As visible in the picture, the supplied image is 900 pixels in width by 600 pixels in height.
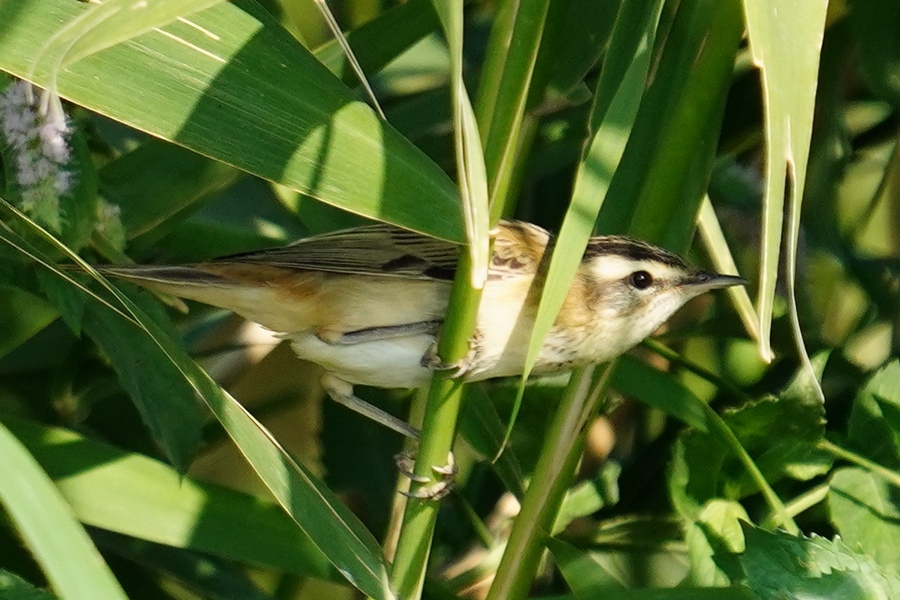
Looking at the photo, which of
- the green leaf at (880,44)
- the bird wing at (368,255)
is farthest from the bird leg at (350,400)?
the green leaf at (880,44)

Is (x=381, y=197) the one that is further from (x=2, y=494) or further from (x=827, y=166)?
(x=827, y=166)

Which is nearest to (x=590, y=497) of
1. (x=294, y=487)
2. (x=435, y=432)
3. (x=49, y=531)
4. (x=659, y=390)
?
(x=659, y=390)

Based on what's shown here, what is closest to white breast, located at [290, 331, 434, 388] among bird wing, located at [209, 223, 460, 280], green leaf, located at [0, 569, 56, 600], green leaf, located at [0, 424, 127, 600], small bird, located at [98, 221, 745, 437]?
small bird, located at [98, 221, 745, 437]

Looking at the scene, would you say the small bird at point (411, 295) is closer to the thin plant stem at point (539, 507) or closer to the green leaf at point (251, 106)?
the thin plant stem at point (539, 507)

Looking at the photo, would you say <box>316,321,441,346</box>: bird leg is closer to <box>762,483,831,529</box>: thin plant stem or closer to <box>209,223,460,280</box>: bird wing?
<box>209,223,460,280</box>: bird wing

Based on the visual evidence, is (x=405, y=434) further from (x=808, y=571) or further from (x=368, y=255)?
(x=808, y=571)

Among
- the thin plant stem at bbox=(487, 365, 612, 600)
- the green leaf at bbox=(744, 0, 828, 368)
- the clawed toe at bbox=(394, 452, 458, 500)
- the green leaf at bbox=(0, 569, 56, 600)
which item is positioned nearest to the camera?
the green leaf at bbox=(744, 0, 828, 368)
